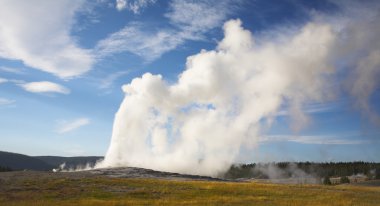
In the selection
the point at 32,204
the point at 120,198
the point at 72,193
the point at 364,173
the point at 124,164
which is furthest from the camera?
the point at 364,173

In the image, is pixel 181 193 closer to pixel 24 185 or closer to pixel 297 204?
pixel 297 204

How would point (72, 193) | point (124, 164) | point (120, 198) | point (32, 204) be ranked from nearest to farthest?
point (32, 204)
point (120, 198)
point (72, 193)
point (124, 164)

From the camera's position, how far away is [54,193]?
5244 cm

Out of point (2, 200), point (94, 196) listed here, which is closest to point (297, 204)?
point (94, 196)

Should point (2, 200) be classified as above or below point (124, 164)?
below

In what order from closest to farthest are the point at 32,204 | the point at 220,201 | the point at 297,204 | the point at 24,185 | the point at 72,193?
the point at 32,204 < the point at 297,204 < the point at 220,201 < the point at 72,193 < the point at 24,185

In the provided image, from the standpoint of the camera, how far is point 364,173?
183m

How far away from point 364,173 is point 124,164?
107769 mm

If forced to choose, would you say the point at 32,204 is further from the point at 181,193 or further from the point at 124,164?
the point at 124,164

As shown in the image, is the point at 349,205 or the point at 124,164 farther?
the point at 124,164

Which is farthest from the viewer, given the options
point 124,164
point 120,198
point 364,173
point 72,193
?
point 364,173

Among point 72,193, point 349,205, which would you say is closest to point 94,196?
point 72,193

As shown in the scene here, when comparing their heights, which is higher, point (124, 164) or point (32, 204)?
point (124, 164)

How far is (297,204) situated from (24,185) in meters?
40.8
